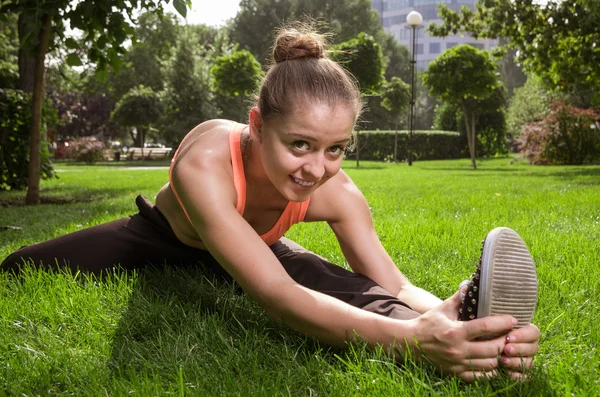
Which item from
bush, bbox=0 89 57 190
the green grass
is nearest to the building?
bush, bbox=0 89 57 190

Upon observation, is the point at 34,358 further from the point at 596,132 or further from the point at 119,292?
the point at 596,132

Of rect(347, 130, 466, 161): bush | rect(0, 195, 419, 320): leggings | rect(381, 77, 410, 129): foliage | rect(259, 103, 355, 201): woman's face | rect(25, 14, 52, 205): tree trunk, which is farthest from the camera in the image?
rect(347, 130, 466, 161): bush

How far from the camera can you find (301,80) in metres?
1.96

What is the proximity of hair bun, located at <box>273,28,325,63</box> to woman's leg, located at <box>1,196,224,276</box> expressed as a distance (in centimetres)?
116

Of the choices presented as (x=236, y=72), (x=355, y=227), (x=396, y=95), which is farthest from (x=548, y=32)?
(x=355, y=227)

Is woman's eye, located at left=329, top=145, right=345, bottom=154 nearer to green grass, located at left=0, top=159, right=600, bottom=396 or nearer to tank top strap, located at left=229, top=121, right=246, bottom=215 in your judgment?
tank top strap, located at left=229, top=121, right=246, bottom=215

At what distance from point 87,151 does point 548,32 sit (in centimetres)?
1957

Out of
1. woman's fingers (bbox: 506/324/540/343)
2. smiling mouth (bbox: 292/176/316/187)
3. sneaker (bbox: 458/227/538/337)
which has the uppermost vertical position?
smiling mouth (bbox: 292/176/316/187)

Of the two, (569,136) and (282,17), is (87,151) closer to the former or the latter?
(569,136)

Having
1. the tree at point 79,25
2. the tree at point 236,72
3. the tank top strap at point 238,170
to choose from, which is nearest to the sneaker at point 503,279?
the tank top strap at point 238,170

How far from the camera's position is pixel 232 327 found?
2.16 metres

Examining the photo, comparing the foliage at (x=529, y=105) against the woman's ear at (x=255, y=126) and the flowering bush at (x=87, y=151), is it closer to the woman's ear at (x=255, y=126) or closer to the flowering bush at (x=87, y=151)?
the flowering bush at (x=87, y=151)

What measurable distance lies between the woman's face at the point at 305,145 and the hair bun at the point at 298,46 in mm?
315

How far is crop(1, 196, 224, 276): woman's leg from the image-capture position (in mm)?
2926
